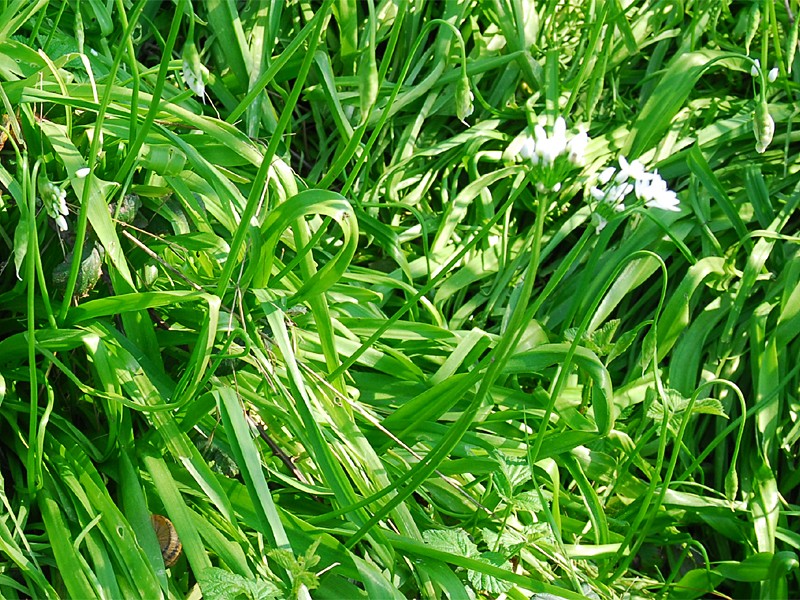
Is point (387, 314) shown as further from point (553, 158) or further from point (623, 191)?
point (553, 158)

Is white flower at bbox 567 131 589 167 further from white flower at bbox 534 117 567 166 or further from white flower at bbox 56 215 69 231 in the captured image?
white flower at bbox 56 215 69 231

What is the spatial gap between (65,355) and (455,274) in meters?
0.75

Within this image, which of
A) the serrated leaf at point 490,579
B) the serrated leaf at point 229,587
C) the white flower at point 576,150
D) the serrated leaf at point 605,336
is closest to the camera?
the white flower at point 576,150

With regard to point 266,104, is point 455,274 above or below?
below

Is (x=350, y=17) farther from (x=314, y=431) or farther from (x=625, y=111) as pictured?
(x=314, y=431)

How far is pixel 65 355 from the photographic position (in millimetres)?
1312

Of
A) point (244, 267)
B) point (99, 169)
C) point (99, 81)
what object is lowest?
point (244, 267)

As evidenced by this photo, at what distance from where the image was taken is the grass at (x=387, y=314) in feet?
3.81

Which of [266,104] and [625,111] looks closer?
[266,104]

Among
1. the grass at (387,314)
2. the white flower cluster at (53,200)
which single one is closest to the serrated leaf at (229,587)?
the grass at (387,314)

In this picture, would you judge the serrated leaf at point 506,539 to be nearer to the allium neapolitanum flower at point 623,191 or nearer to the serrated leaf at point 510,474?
the serrated leaf at point 510,474

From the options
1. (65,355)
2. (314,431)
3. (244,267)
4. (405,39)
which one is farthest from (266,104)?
(314,431)

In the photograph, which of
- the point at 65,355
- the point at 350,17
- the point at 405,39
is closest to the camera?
the point at 65,355

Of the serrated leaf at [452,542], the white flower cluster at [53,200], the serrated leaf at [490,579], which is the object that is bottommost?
the serrated leaf at [490,579]
